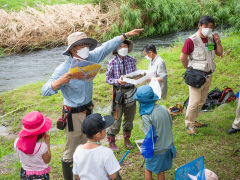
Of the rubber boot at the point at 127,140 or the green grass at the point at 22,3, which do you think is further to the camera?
the green grass at the point at 22,3

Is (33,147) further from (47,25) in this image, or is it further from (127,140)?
(47,25)

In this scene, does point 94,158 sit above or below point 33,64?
above

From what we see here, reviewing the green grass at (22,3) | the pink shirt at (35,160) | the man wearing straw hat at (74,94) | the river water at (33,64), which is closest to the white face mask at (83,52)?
the man wearing straw hat at (74,94)

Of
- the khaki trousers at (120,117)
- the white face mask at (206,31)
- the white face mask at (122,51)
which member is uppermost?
the white face mask at (206,31)

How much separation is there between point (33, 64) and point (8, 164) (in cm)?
831

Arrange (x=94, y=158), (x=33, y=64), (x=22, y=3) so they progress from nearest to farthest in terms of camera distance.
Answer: (x=94, y=158) → (x=33, y=64) → (x=22, y=3)

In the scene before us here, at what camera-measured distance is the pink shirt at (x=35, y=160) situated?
99.6 inches

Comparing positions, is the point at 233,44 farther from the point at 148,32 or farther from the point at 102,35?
the point at 102,35

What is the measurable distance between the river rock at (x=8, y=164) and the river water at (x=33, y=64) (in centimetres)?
493

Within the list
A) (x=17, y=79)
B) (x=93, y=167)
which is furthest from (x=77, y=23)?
(x=93, y=167)

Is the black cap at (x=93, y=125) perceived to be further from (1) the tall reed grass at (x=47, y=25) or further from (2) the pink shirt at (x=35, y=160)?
(1) the tall reed grass at (x=47, y=25)

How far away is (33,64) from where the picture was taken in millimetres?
11508

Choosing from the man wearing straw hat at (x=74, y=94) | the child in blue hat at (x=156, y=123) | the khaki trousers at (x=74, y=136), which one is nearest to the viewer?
the child in blue hat at (x=156, y=123)

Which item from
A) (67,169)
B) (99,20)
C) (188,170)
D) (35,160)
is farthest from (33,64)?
(188,170)
